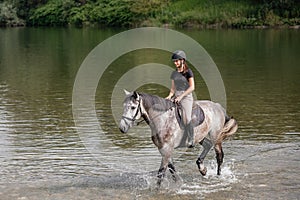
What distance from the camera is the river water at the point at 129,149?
1022 cm

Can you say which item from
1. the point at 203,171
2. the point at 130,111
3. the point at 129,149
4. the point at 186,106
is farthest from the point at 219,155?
the point at 129,149

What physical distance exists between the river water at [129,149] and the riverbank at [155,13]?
38.2 metres

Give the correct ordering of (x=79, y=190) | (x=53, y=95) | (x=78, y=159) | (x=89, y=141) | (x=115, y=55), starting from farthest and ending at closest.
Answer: (x=115, y=55) < (x=53, y=95) < (x=89, y=141) < (x=78, y=159) < (x=79, y=190)

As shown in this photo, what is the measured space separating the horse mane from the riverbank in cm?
5426

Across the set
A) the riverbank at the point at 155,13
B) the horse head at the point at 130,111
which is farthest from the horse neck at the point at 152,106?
the riverbank at the point at 155,13

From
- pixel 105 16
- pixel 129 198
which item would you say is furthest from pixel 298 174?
pixel 105 16

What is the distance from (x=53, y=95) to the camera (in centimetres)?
2208

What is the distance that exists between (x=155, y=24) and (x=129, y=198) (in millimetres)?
64447

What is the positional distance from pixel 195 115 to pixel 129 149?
3.69 meters

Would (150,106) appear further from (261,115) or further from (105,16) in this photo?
(105,16)

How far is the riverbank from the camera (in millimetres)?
64062

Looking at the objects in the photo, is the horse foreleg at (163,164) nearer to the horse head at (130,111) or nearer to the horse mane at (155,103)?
the horse mane at (155,103)

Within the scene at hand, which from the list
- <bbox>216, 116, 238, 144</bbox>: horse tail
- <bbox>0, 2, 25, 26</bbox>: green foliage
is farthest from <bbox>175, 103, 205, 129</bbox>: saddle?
<bbox>0, 2, 25, 26</bbox>: green foliage

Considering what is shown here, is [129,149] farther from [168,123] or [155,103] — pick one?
[155,103]
